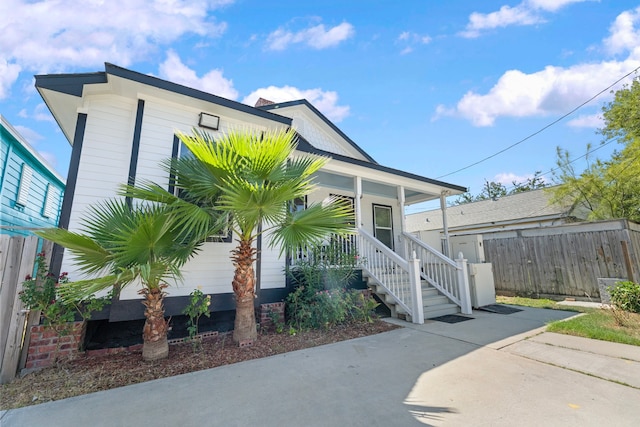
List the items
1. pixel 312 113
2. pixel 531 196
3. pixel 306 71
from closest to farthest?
1. pixel 306 71
2. pixel 312 113
3. pixel 531 196

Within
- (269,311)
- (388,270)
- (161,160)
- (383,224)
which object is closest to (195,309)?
(269,311)

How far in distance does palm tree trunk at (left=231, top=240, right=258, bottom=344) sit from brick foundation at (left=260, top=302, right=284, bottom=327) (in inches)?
35.7

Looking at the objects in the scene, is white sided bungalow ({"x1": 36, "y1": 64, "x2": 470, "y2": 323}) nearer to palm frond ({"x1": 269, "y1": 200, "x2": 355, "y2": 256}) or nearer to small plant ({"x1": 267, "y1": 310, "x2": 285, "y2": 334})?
small plant ({"x1": 267, "y1": 310, "x2": 285, "y2": 334})

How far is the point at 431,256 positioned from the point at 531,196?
37.9 ft

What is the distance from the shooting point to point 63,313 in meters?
3.75

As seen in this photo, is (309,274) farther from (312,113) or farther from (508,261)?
(508,261)

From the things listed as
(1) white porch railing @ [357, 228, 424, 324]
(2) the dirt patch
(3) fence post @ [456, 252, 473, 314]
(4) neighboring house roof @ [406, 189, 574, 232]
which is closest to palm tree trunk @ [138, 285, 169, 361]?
(2) the dirt patch

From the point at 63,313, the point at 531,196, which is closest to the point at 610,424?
the point at 63,313

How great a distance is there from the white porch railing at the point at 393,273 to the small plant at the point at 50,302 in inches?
206

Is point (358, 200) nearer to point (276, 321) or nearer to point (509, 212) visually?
point (276, 321)

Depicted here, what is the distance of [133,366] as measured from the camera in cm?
362

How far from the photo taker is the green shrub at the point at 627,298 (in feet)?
18.0

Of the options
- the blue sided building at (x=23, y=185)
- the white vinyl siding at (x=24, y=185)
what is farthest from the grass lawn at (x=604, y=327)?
the white vinyl siding at (x=24, y=185)

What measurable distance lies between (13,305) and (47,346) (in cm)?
72
